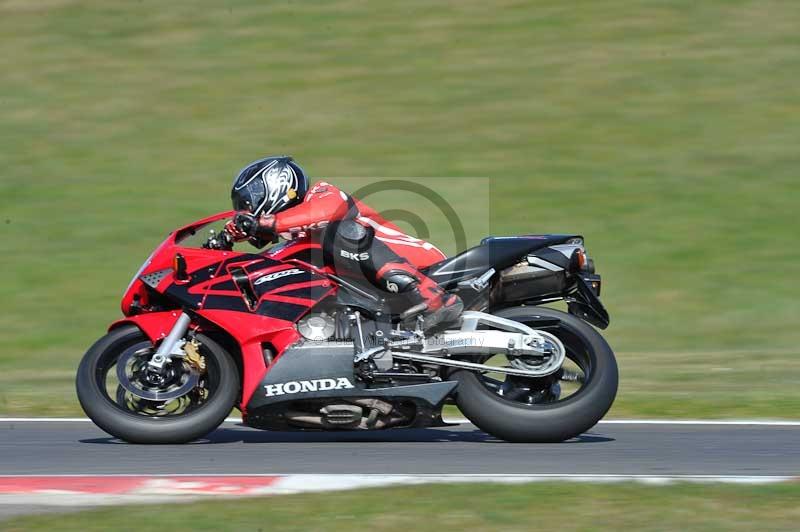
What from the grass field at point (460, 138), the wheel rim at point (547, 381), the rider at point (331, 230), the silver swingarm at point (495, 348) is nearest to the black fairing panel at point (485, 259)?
the rider at point (331, 230)

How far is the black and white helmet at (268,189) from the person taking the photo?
6637mm

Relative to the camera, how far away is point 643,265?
1288 centimetres

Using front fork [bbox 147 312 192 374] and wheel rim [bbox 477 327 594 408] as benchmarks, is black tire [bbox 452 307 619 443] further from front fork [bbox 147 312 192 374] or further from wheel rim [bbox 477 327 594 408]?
front fork [bbox 147 312 192 374]

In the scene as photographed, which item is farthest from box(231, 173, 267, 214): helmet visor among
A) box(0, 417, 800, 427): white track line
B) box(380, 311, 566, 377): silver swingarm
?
box(0, 417, 800, 427): white track line

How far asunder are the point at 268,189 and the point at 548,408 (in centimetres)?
198

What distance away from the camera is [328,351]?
21.2 ft

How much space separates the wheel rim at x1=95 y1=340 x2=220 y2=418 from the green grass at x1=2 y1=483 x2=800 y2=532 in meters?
1.41

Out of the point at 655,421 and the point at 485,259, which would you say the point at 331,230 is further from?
the point at 655,421

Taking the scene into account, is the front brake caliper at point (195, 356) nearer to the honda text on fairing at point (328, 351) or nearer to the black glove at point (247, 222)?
the honda text on fairing at point (328, 351)

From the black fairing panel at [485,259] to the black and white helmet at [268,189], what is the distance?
2.88 ft

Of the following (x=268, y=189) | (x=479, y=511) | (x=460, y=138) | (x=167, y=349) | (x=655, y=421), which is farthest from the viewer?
(x=460, y=138)

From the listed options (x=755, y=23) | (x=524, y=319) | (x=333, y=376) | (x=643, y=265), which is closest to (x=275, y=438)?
(x=333, y=376)

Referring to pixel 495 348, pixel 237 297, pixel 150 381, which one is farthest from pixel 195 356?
pixel 495 348

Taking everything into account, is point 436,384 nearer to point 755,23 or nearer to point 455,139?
point 455,139
